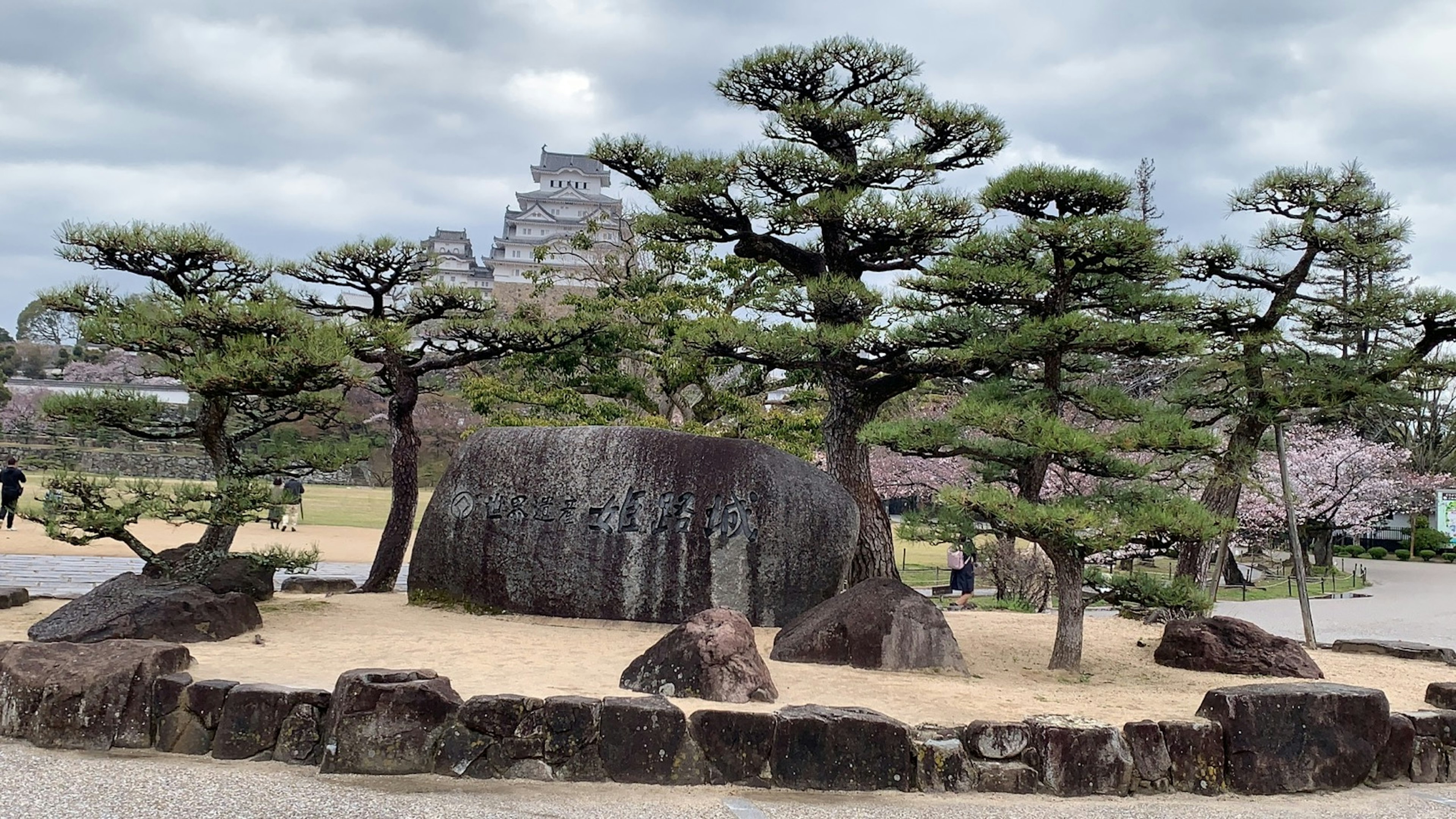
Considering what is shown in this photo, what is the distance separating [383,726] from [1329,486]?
25.4 m

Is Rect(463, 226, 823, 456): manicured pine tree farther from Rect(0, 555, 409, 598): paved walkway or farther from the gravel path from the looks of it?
the gravel path

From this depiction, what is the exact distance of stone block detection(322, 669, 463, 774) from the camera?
539 centimetres

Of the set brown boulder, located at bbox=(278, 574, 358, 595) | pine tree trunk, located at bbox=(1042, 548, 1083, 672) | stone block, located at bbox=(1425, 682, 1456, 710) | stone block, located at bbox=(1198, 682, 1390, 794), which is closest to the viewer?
stone block, located at bbox=(1198, 682, 1390, 794)

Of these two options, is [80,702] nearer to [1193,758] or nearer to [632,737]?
[632,737]

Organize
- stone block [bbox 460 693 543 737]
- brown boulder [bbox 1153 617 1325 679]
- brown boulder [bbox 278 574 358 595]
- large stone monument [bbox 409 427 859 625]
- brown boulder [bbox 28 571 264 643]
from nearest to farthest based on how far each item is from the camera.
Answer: stone block [bbox 460 693 543 737] < brown boulder [bbox 28 571 264 643] < brown boulder [bbox 1153 617 1325 679] < large stone monument [bbox 409 427 859 625] < brown boulder [bbox 278 574 358 595]

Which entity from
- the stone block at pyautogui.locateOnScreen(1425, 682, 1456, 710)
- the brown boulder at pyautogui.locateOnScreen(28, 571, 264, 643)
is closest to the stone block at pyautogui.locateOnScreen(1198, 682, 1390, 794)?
the stone block at pyautogui.locateOnScreen(1425, 682, 1456, 710)

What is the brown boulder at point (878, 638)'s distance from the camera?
26.6ft

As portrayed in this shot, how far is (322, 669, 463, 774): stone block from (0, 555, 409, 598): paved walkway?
7.57 meters

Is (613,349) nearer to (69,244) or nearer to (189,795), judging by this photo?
(69,244)

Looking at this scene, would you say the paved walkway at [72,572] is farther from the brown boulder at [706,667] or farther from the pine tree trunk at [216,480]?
the brown boulder at [706,667]

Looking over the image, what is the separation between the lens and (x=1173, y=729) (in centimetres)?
573

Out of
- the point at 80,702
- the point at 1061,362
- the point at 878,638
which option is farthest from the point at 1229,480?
the point at 80,702

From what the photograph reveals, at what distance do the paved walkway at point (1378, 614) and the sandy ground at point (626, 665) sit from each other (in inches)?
164

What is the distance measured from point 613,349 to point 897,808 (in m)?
11.1
